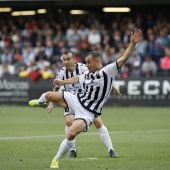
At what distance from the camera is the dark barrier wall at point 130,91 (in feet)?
90.4

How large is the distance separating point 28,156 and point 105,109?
14666mm

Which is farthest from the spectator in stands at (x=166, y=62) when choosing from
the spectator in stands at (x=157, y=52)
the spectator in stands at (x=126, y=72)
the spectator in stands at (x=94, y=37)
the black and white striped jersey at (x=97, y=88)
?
the black and white striped jersey at (x=97, y=88)

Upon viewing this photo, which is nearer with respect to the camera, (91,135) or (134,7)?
(91,135)

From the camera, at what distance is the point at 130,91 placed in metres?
28.0

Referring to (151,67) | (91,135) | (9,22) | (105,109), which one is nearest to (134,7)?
(9,22)

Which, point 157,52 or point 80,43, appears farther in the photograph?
point 80,43

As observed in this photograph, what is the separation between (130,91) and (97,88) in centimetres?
1657

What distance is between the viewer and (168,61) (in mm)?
28797

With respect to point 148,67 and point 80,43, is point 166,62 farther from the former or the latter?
point 80,43

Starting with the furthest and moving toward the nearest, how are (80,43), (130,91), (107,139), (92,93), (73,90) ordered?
1. (80,43)
2. (130,91)
3. (73,90)
4. (107,139)
5. (92,93)

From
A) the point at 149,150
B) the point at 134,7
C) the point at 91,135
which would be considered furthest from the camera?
the point at 134,7

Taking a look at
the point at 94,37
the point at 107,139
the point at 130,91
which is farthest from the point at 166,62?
the point at 107,139

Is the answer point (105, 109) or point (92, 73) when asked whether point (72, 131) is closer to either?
point (92, 73)

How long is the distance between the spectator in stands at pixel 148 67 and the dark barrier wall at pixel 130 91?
66 centimetres
